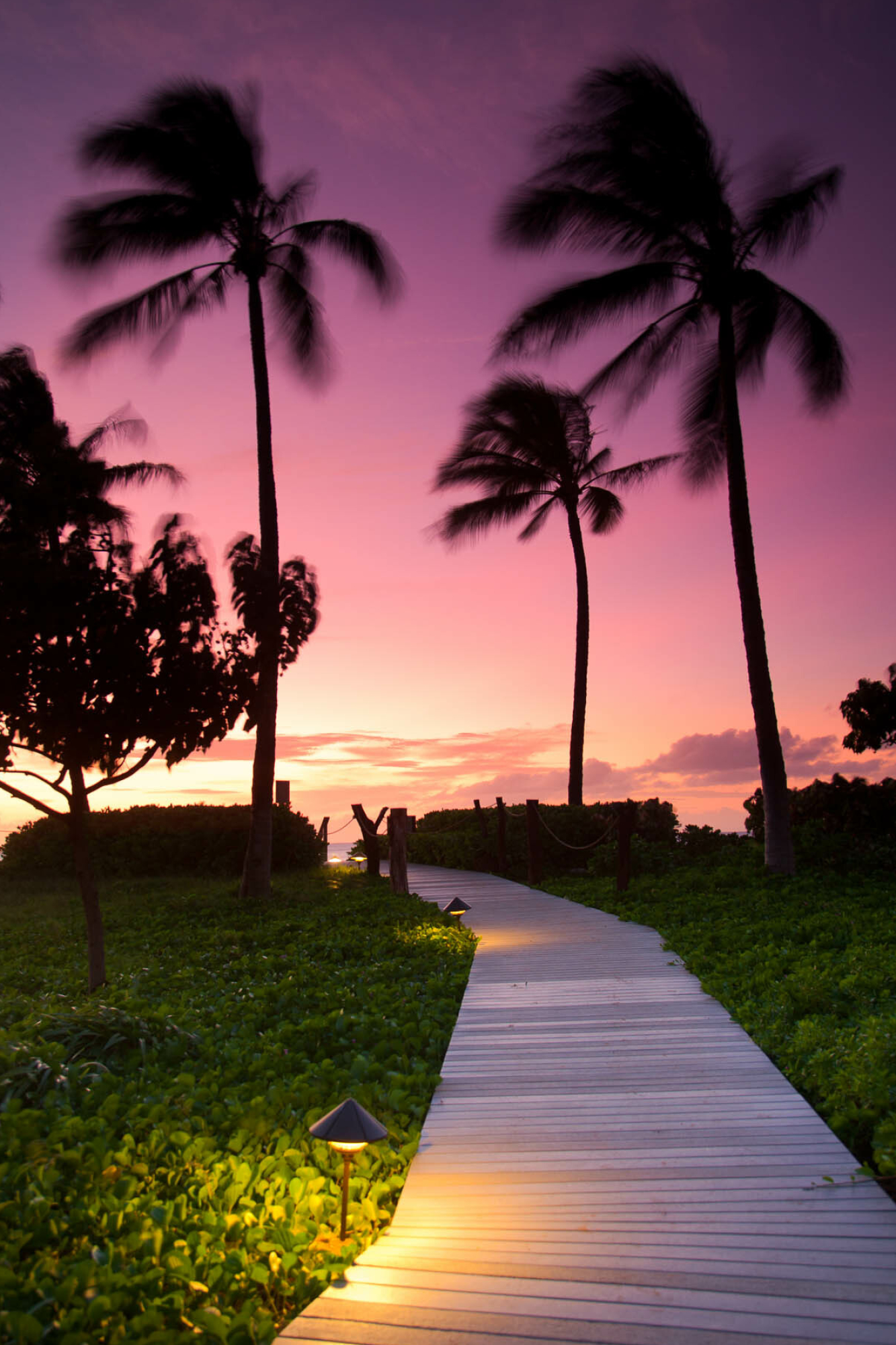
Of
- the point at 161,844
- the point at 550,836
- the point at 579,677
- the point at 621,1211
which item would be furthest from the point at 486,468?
the point at 621,1211

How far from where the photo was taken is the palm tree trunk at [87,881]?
28.0 feet

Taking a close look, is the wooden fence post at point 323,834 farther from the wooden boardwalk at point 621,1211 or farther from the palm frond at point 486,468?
the wooden boardwalk at point 621,1211

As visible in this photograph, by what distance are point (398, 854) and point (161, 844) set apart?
6.77m

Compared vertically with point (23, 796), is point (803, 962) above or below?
below

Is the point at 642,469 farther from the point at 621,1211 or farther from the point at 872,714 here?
the point at 621,1211

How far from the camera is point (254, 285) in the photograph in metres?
14.0

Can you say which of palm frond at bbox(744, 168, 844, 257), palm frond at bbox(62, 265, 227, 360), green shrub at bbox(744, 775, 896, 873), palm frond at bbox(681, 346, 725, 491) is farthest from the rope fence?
palm frond at bbox(744, 168, 844, 257)

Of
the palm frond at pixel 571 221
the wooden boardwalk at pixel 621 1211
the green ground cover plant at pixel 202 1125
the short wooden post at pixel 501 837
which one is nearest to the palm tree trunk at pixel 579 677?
the short wooden post at pixel 501 837

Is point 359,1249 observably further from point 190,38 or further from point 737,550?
point 737,550

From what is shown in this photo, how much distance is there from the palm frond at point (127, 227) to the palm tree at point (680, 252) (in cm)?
522

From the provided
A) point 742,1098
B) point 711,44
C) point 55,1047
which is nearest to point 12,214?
point 711,44

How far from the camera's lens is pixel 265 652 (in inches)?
524

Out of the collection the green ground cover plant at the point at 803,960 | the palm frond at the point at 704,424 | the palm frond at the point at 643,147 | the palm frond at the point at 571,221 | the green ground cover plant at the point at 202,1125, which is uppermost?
the palm frond at the point at 643,147

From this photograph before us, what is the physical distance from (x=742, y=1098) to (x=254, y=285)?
13.8 meters
